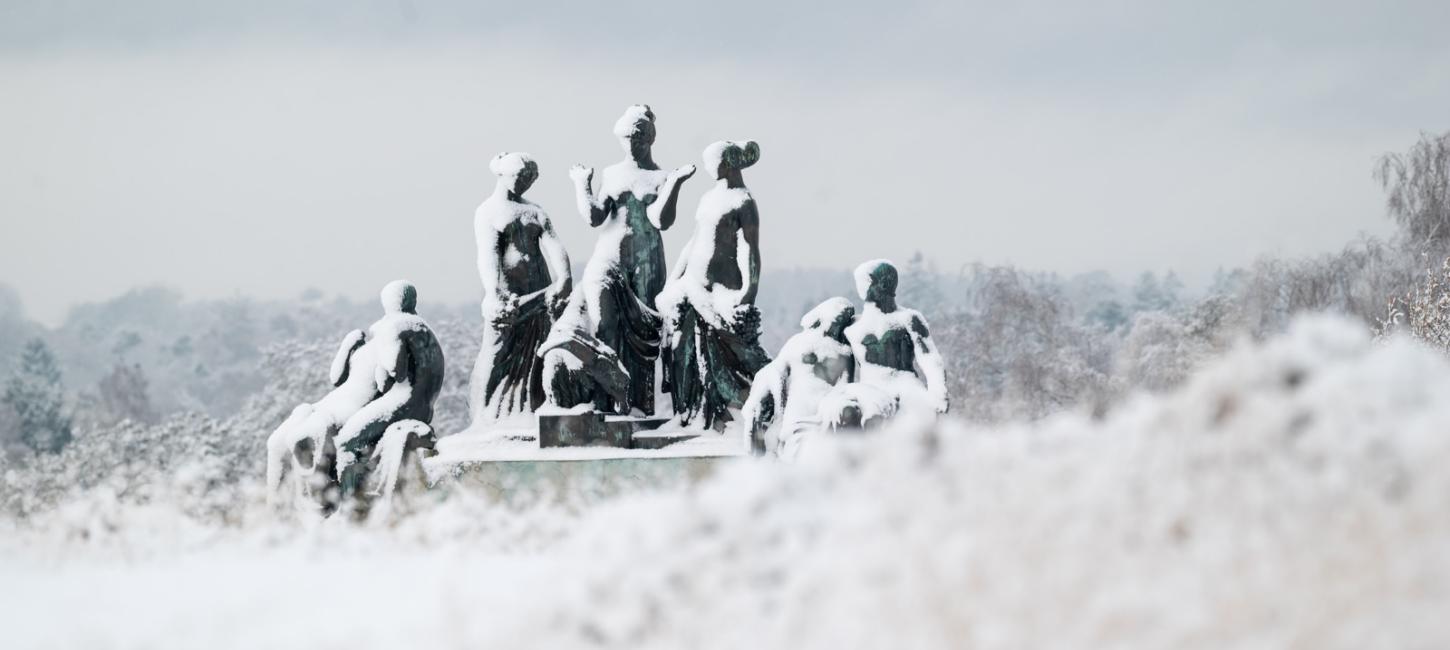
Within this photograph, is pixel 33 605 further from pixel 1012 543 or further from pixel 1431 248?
pixel 1431 248

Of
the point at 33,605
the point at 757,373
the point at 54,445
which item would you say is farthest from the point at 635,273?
the point at 54,445

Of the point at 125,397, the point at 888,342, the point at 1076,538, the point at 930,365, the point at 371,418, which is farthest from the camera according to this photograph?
the point at 125,397

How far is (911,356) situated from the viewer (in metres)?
10.5

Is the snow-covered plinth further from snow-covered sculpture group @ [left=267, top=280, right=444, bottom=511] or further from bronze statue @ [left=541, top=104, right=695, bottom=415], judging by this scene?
bronze statue @ [left=541, top=104, right=695, bottom=415]

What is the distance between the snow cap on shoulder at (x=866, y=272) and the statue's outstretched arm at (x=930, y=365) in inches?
13.5

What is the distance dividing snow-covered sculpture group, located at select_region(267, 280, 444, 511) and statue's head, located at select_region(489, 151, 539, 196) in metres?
1.03

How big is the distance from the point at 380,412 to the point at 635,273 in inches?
79.9

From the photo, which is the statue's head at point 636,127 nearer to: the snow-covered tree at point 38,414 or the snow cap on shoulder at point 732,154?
the snow cap on shoulder at point 732,154

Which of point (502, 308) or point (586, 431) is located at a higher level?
point (502, 308)

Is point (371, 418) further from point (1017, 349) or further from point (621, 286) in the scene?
point (1017, 349)

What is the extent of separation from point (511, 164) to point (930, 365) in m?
3.29

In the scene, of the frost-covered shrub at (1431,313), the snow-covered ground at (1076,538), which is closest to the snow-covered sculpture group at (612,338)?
the snow-covered ground at (1076,538)

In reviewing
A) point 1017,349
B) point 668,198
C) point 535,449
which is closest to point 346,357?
point 535,449

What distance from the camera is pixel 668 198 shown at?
1163 cm
